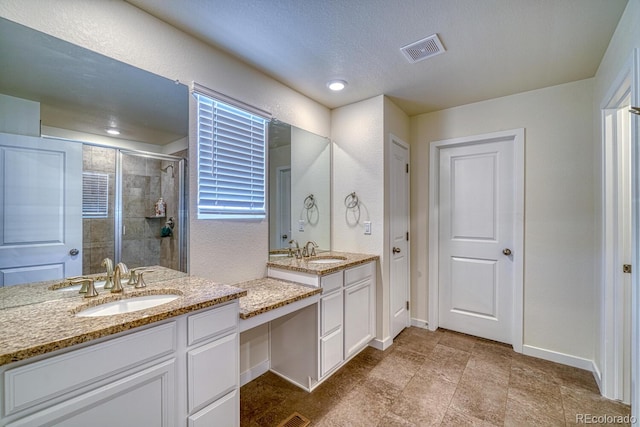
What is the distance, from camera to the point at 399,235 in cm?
291

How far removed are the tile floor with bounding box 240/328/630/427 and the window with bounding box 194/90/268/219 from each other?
1370 mm

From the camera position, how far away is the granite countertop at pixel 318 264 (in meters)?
2.03

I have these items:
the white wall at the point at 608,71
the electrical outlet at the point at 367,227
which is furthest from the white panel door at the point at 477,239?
the electrical outlet at the point at 367,227

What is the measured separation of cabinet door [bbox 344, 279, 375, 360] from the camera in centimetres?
225

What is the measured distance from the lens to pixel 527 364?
2.35 meters

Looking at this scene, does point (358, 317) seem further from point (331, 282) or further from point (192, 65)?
point (192, 65)

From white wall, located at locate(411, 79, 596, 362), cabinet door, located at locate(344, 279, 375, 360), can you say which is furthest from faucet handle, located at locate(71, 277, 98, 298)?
white wall, located at locate(411, 79, 596, 362)

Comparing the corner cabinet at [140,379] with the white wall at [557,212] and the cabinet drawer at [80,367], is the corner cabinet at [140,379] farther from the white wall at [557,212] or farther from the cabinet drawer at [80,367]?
the white wall at [557,212]

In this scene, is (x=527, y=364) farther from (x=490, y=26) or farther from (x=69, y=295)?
(x=69, y=295)

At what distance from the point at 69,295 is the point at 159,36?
1.51 meters

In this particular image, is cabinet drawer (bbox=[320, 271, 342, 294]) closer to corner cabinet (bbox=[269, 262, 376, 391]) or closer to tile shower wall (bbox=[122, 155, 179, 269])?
corner cabinet (bbox=[269, 262, 376, 391])

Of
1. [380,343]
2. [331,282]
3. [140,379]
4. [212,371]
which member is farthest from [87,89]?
[380,343]

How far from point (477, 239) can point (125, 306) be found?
3.04m

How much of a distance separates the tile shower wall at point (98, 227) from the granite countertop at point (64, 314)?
17cm
